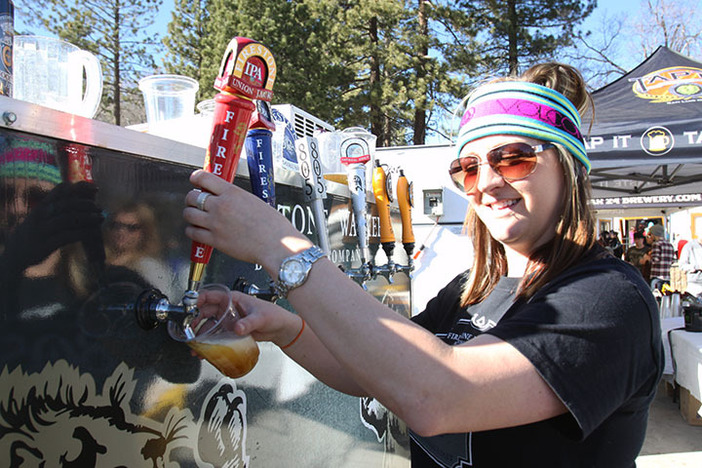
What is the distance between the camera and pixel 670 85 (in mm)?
4016

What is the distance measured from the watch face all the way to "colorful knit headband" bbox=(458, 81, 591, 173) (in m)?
0.53

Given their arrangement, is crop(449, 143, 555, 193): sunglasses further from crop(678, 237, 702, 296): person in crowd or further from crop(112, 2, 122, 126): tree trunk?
crop(112, 2, 122, 126): tree trunk

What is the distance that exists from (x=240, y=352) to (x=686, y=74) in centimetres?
452

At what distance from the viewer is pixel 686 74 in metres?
4.01

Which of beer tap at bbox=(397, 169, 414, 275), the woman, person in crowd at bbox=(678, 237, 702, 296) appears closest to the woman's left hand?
the woman

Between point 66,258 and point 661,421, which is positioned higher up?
point 66,258

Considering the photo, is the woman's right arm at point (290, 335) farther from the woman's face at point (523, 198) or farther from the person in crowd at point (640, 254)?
the person in crowd at point (640, 254)

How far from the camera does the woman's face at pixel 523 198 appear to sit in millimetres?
978

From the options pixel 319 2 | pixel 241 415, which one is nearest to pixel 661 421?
pixel 241 415

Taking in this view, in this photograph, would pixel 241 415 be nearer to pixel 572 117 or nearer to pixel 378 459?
pixel 572 117

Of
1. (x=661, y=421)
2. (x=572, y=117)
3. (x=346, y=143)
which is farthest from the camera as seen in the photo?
(x=661, y=421)

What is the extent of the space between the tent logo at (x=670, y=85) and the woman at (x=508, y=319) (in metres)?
3.51

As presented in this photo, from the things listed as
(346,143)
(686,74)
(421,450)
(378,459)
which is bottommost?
(378,459)

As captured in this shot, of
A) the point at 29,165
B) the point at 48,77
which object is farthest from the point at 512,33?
the point at 29,165
